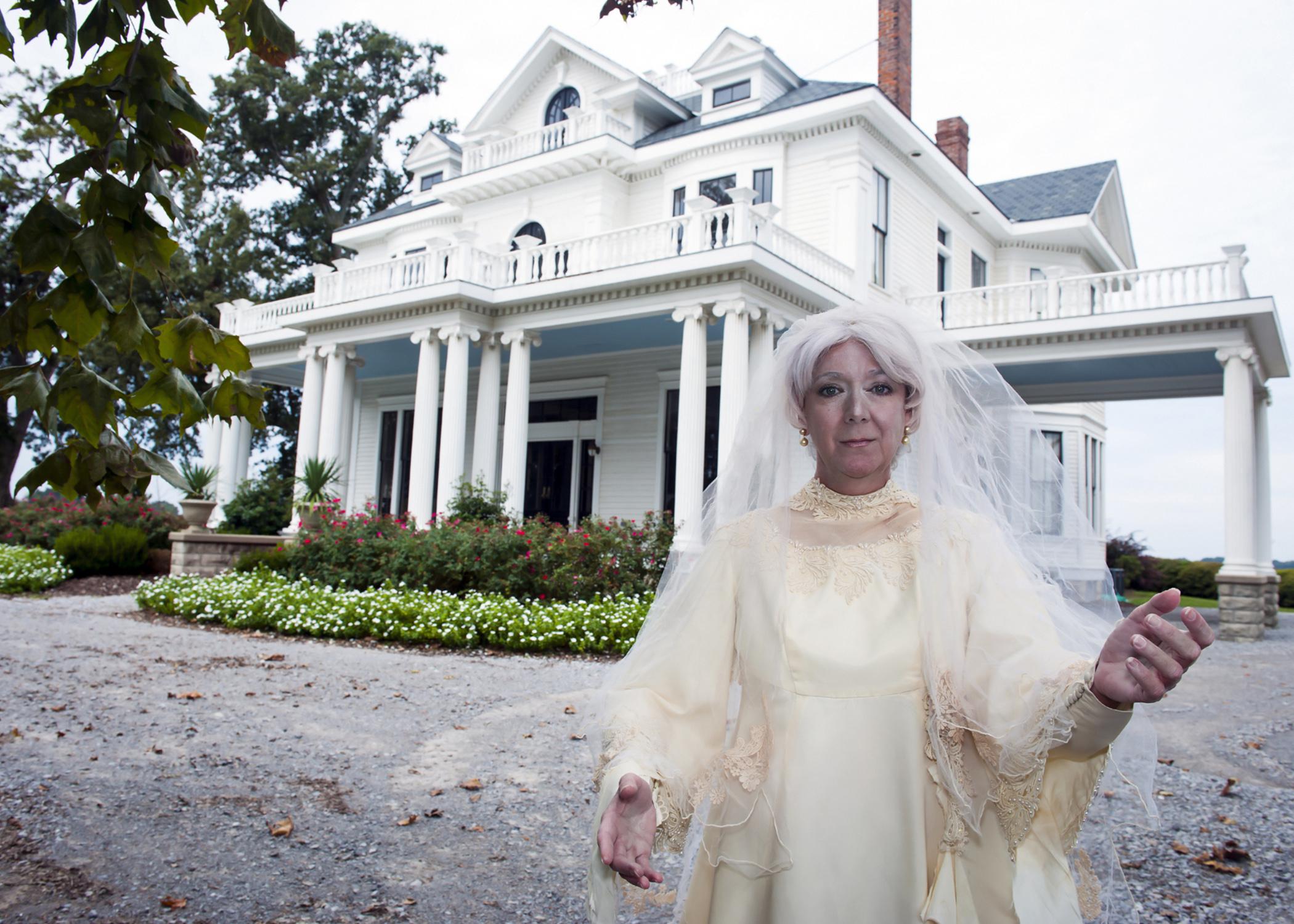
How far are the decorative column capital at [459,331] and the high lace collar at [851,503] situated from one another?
44.6ft

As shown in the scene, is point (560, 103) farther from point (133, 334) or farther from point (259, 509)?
point (133, 334)

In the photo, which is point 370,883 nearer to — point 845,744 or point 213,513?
point 845,744

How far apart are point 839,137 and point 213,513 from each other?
621 inches

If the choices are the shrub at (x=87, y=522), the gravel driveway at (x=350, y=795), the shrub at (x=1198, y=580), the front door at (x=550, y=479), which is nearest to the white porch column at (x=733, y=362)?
the gravel driveway at (x=350, y=795)

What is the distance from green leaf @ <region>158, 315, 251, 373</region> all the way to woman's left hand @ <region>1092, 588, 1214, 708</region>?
6.63 feet

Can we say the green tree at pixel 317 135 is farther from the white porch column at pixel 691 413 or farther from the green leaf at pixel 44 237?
the green leaf at pixel 44 237

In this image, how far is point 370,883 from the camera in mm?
3465

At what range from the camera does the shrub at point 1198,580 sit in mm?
22234

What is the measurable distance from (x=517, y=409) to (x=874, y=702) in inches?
531

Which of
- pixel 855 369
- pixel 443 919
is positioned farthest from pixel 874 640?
pixel 443 919

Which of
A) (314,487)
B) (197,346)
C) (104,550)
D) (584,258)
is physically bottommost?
(104,550)

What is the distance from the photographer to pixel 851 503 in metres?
1.93

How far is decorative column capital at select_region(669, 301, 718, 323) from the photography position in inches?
512

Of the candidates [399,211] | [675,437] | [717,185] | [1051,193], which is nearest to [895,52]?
[717,185]
